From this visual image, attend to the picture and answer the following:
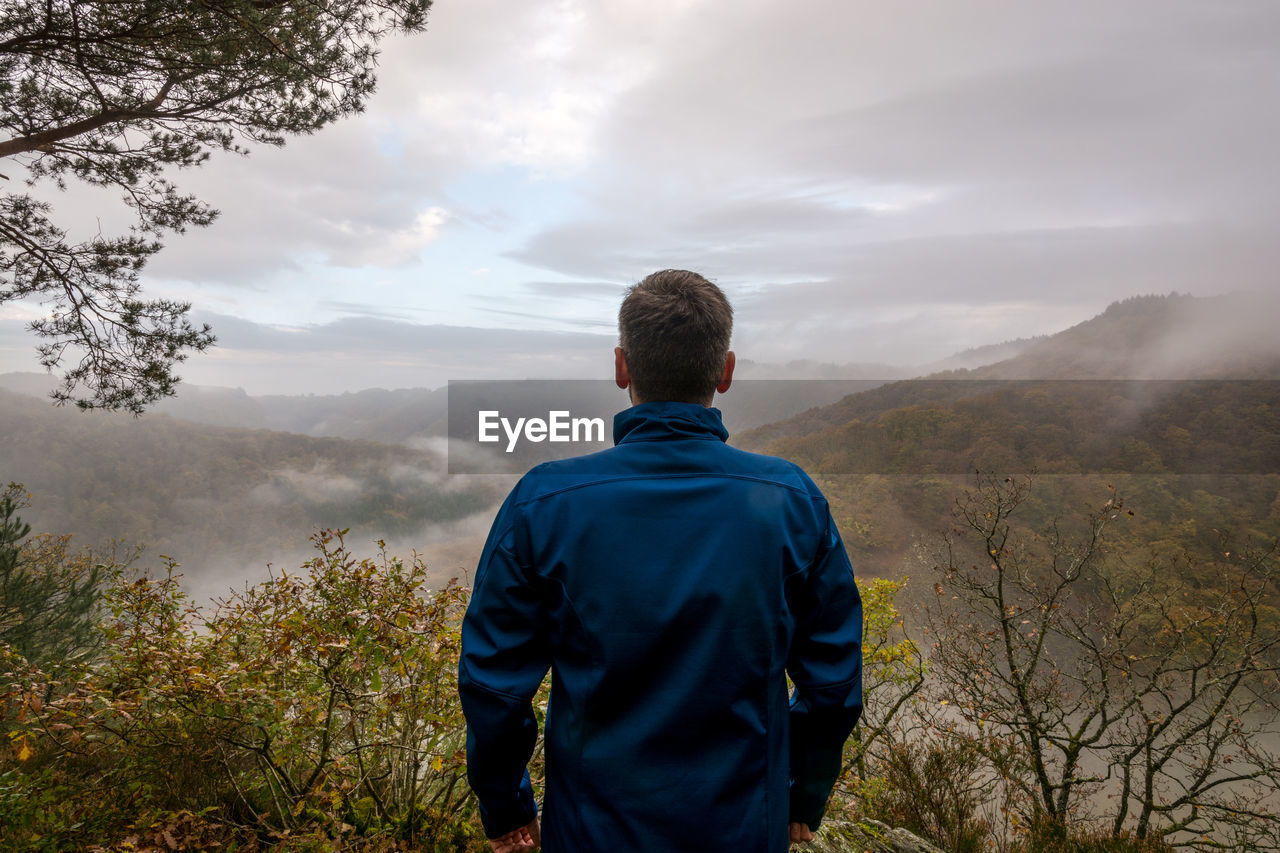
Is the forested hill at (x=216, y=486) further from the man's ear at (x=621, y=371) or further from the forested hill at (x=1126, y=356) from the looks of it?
the man's ear at (x=621, y=371)

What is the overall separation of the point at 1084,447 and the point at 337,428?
11587 centimetres

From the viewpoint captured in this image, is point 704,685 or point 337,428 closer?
point 704,685

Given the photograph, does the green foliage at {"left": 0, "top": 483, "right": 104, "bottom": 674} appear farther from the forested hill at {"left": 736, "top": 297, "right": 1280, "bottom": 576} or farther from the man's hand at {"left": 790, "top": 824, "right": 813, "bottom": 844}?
the forested hill at {"left": 736, "top": 297, "right": 1280, "bottom": 576}

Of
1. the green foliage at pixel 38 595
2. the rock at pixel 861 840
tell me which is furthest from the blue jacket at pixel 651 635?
the green foliage at pixel 38 595

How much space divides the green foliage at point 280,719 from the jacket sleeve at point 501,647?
1.68 metres

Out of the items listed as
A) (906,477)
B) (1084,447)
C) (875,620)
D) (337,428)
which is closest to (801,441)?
(906,477)

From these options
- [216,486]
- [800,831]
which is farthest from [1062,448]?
[216,486]

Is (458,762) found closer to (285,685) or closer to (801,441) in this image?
(285,685)

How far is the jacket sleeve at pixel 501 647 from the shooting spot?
4.21ft

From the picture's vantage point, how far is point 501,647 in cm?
129

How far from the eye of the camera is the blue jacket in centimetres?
122

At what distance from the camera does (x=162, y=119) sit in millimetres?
6375

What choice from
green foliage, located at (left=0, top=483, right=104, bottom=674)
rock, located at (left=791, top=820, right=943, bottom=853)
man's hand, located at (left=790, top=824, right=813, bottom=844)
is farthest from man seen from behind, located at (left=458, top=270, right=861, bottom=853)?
green foliage, located at (left=0, top=483, right=104, bottom=674)

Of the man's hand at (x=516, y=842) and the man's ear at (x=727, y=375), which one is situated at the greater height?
the man's ear at (x=727, y=375)
